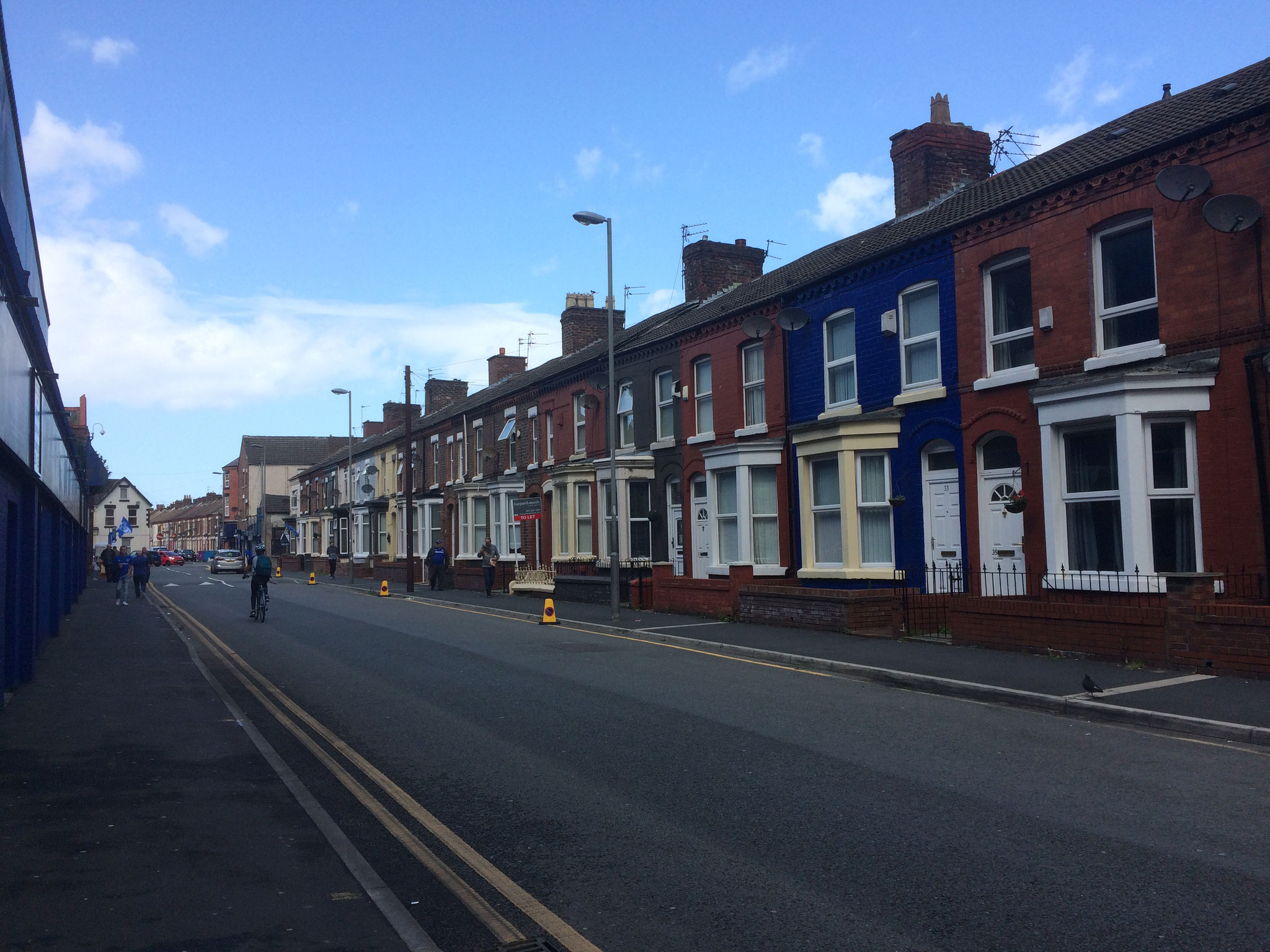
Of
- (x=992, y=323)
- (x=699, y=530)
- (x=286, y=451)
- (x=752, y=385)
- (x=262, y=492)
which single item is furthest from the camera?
(x=286, y=451)

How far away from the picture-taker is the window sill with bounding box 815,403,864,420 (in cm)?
1998

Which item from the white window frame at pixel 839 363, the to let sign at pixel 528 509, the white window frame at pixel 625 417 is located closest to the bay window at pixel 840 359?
the white window frame at pixel 839 363

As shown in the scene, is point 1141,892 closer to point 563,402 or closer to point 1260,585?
point 1260,585

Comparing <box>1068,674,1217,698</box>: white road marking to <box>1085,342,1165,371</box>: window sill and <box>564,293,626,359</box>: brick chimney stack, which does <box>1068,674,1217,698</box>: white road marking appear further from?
<box>564,293,626,359</box>: brick chimney stack

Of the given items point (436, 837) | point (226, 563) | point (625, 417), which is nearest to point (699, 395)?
point (625, 417)

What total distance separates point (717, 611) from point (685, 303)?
13417 millimetres

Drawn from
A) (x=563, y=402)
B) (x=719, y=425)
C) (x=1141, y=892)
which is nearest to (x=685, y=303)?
(x=563, y=402)

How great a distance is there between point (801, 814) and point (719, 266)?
Answer: 2648 centimetres

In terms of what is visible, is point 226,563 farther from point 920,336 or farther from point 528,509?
point 920,336

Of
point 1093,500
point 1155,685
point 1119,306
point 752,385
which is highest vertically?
point 752,385

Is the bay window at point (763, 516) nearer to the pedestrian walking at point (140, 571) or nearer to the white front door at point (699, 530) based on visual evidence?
the white front door at point (699, 530)

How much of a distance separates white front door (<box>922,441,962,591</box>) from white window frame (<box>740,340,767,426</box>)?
5.23 meters

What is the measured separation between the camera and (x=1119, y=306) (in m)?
15.1

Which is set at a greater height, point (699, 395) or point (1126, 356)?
point (699, 395)
